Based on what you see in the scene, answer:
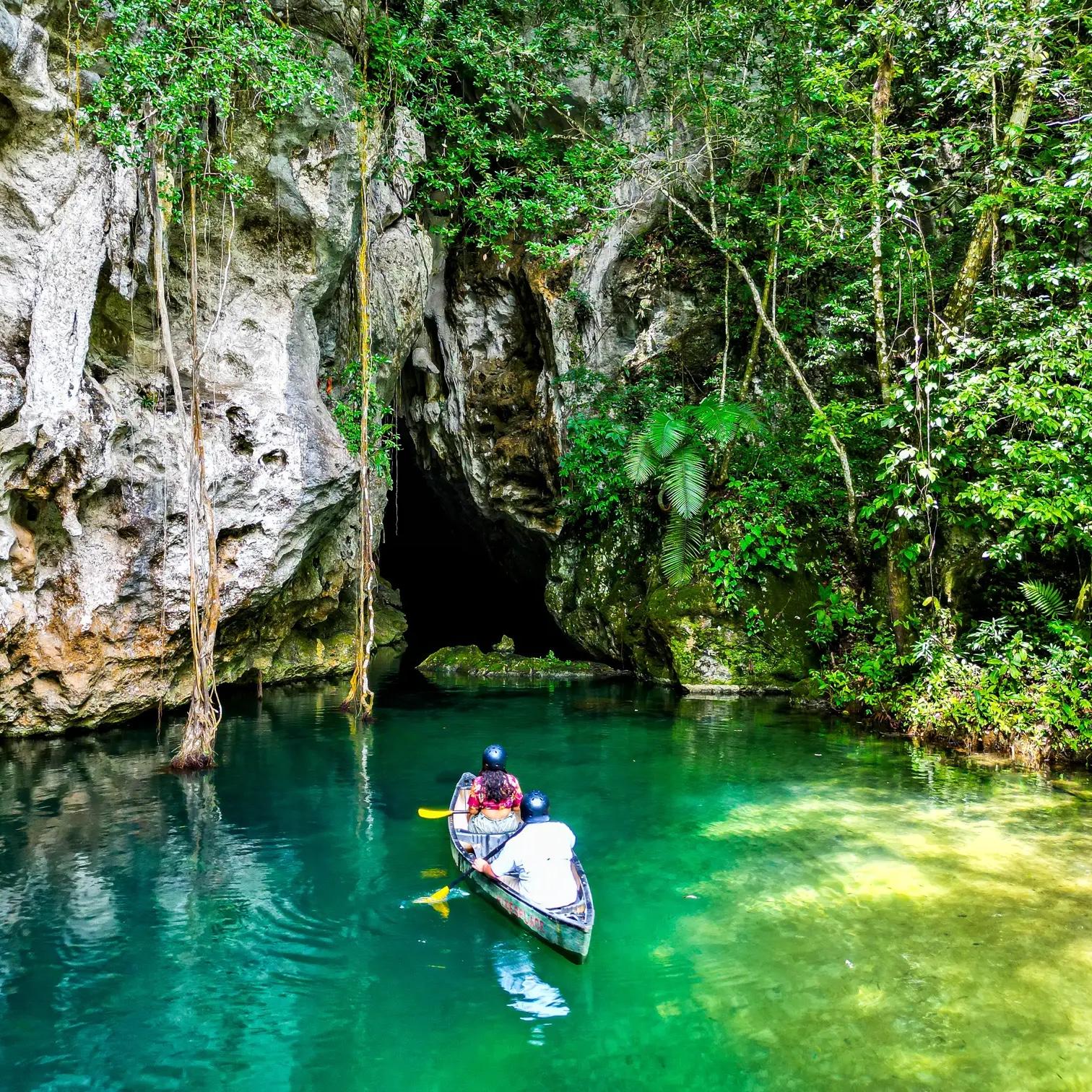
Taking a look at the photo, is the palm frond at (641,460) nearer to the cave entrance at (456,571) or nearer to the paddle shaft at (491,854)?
the cave entrance at (456,571)

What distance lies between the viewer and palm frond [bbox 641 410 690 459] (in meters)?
14.5

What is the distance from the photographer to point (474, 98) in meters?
18.6

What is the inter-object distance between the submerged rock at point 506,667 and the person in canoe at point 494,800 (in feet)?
33.7

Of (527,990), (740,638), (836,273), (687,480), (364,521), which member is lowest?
(527,990)

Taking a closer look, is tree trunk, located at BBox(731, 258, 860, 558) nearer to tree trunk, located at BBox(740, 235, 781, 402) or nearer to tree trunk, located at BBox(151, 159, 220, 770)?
tree trunk, located at BBox(740, 235, 781, 402)

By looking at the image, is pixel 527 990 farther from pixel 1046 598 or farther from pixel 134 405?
pixel 134 405

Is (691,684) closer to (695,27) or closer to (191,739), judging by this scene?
(191,739)

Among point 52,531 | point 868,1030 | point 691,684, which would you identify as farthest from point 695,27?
point 868,1030

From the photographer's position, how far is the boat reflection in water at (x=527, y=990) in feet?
14.9

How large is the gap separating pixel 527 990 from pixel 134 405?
10026 millimetres

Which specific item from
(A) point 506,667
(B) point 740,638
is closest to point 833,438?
(B) point 740,638

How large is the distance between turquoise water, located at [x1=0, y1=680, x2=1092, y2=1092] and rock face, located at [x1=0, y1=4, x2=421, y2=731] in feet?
6.77

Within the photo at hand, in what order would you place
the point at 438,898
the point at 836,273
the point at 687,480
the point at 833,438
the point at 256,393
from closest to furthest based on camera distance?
the point at 438,898, the point at 833,438, the point at 256,393, the point at 687,480, the point at 836,273

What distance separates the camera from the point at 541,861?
552 cm
